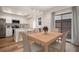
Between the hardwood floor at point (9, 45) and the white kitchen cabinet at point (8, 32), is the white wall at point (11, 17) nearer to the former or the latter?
the white kitchen cabinet at point (8, 32)

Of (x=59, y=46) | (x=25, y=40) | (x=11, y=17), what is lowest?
(x=59, y=46)

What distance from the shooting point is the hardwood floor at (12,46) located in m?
1.75

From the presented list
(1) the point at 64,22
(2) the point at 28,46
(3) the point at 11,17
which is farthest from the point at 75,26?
(3) the point at 11,17

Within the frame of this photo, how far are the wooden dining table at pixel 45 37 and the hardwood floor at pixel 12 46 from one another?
0.27m

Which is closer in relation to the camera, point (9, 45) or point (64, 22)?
point (9, 45)

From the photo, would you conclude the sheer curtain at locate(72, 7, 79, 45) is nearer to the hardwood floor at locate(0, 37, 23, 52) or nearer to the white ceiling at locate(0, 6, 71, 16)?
the white ceiling at locate(0, 6, 71, 16)

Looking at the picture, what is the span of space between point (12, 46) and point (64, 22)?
1258 mm

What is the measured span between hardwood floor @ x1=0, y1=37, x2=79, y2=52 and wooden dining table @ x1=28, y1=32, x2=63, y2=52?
266 millimetres

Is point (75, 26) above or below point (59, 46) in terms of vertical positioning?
above

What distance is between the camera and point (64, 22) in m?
1.89

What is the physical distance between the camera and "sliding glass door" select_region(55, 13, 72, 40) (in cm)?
182

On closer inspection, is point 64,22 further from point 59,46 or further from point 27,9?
point 27,9
